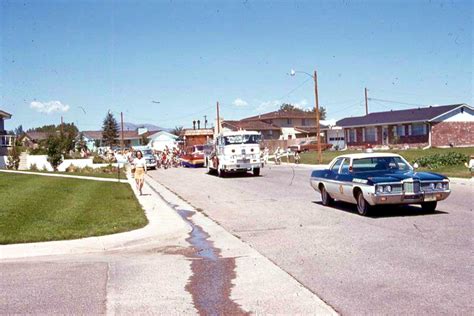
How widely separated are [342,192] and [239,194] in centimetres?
716

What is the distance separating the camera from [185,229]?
13.2m

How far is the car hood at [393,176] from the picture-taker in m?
13.2

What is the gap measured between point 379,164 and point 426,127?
46817mm

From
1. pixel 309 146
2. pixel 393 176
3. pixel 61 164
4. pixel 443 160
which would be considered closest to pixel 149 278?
pixel 393 176

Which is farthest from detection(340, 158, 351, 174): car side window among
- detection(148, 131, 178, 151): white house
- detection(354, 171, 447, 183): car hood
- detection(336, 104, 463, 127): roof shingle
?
detection(148, 131, 178, 151): white house

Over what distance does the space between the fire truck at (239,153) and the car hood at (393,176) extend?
702 inches

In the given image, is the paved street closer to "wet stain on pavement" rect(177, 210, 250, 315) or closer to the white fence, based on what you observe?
"wet stain on pavement" rect(177, 210, 250, 315)

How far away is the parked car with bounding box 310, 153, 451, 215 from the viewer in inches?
516

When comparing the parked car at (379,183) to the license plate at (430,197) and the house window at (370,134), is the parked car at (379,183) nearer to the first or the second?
the license plate at (430,197)

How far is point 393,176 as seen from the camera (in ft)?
44.2

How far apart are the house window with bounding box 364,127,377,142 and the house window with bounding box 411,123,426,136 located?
597 centimetres

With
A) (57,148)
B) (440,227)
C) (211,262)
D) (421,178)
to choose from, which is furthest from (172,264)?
(57,148)

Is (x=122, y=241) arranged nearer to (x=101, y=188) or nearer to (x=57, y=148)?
(x=101, y=188)

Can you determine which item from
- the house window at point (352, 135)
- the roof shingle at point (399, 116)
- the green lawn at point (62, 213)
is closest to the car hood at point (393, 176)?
the green lawn at point (62, 213)
